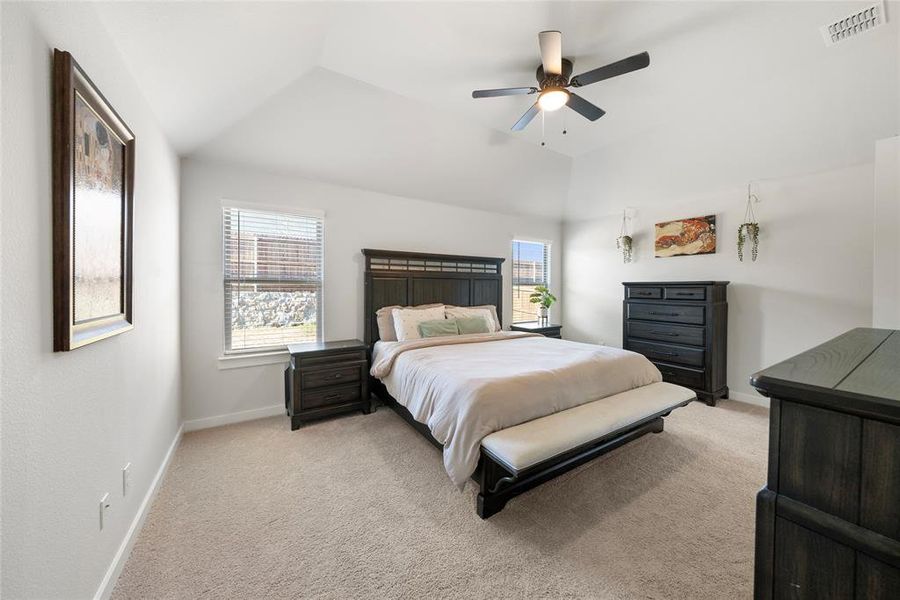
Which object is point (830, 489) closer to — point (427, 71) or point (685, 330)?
point (427, 71)

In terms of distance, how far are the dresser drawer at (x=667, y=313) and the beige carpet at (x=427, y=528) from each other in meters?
1.48

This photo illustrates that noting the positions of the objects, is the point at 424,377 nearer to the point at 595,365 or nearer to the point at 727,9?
the point at 595,365

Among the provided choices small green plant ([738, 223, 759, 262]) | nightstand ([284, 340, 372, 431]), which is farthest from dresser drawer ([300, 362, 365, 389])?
small green plant ([738, 223, 759, 262])

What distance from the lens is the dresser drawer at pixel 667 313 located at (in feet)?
12.9

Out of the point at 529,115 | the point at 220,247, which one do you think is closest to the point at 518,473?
the point at 529,115

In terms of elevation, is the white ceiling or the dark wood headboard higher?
the white ceiling

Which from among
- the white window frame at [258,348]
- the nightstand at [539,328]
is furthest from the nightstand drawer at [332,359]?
the nightstand at [539,328]

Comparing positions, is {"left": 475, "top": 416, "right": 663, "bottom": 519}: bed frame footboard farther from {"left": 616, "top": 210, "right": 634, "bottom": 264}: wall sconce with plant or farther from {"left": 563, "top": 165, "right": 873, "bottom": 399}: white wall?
{"left": 616, "top": 210, "right": 634, "bottom": 264}: wall sconce with plant

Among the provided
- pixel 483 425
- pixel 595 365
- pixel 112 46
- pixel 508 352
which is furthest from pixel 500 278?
pixel 112 46

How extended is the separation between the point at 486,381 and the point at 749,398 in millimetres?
3709

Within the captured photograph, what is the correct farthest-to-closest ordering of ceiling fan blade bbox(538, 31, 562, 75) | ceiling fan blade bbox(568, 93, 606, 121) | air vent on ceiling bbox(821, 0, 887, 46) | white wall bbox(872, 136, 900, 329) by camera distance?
white wall bbox(872, 136, 900, 329)
ceiling fan blade bbox(568, 93, 606, 121)
air vent on ceiling bbox(821, 0, 887, 46)
ceiling fan blade bbox(538, 31, 562, 75)

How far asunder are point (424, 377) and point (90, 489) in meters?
1.76

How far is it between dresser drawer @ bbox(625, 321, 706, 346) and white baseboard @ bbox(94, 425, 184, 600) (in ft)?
16.3

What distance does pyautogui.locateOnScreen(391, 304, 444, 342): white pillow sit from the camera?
3.74 metres
